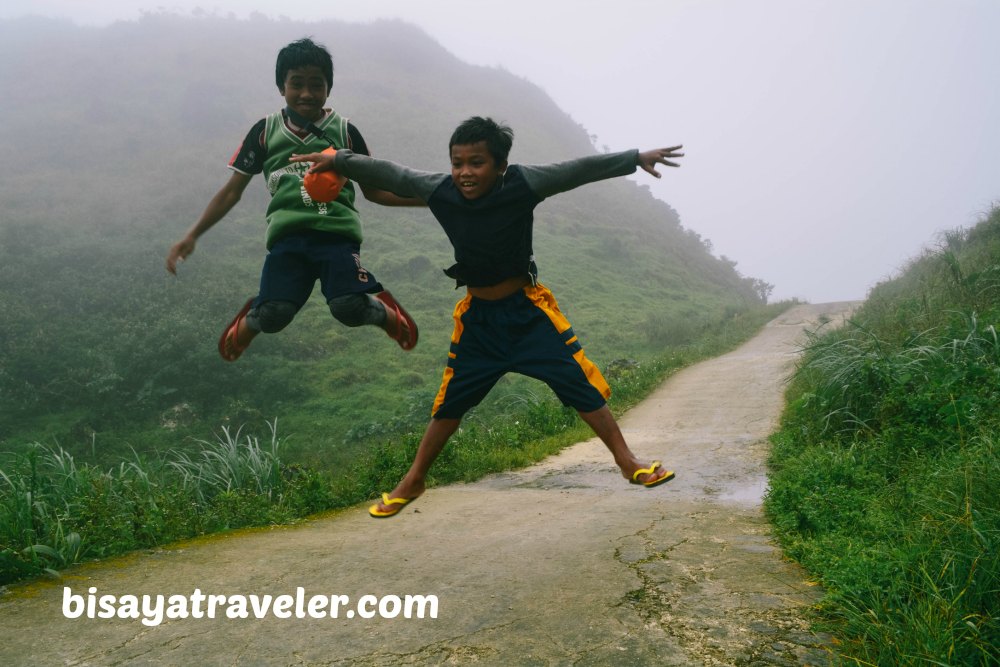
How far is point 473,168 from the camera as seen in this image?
299 centimetres

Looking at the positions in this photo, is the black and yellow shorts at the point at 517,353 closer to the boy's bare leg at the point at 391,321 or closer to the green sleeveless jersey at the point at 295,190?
the boy's bare leg at the point at 391,321

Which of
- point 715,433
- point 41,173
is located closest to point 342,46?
point 41,173

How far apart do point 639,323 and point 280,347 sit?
37.3ft

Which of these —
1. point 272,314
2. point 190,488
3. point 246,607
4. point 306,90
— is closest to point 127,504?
point 190,488

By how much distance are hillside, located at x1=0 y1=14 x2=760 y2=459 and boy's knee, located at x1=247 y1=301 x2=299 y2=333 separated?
886 cm

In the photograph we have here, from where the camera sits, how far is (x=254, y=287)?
21.5 meters

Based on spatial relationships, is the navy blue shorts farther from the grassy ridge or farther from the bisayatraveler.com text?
the grassy ridge

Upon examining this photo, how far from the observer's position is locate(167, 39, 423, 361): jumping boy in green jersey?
322cm

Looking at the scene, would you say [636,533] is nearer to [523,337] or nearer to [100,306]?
[523,337]

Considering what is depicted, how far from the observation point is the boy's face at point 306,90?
3.18 metres

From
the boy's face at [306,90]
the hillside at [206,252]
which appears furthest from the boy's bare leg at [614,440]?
the hillside at [206,252]

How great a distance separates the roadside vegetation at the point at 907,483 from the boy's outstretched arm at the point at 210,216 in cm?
325

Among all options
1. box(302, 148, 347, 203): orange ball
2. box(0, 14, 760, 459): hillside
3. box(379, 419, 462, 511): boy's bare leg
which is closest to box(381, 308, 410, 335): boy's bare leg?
box(379, 419, 462, 511): boy's bare leg

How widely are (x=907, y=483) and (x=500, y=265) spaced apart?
2552mm
